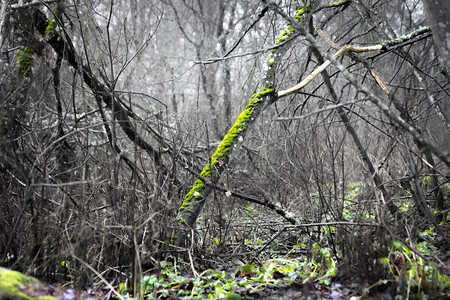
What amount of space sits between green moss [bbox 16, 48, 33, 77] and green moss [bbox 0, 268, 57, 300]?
2.85 m

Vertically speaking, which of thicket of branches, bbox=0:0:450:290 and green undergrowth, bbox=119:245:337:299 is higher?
thicket of branches, bbox=0:0:450:290

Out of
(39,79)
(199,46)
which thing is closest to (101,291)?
(39,79)

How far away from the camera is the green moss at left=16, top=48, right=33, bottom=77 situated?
154 inches

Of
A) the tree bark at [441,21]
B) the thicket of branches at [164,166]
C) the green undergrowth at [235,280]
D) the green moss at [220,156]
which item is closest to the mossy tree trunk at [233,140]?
the green moss at [220,156]

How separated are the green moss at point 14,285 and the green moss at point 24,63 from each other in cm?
285

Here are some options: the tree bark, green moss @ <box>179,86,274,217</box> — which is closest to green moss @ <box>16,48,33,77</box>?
green moss @ <box>179,86,274,217</box>

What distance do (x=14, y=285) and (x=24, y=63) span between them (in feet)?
10.1

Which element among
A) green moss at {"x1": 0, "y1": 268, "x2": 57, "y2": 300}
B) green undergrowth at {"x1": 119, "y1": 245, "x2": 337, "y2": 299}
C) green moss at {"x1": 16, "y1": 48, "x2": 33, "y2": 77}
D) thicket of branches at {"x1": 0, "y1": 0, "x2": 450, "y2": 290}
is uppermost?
green moss at {"x1": 16, "y1": 48, "x2": 33, "y2": 77}

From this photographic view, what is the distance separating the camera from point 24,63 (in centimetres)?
394

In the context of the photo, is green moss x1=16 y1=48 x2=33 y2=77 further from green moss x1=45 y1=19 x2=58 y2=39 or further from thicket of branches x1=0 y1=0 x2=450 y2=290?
green moss x1=45 y1=19 x2=58 y2=39

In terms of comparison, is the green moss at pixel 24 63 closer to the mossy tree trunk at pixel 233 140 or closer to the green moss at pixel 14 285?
the mossy tree trunk at pixel 233 140

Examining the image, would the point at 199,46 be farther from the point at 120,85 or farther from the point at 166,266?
the point at 166,266

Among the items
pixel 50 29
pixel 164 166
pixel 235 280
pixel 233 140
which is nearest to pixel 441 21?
pixel 233 140

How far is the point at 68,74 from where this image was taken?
16.0 ft
